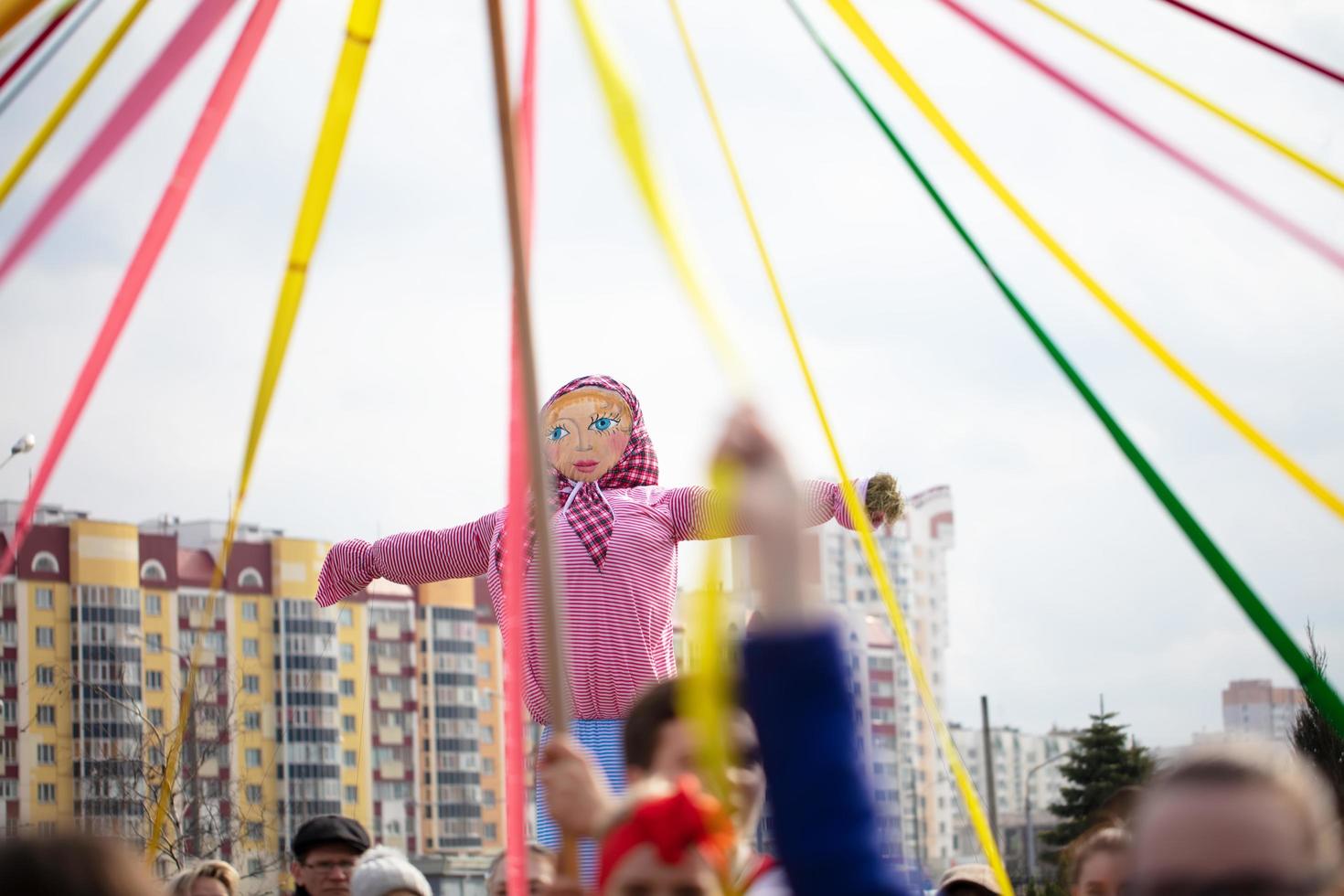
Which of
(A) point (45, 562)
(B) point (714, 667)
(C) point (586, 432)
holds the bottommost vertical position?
(B) point (714, 667)

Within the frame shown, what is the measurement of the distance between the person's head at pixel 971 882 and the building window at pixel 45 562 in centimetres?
6905

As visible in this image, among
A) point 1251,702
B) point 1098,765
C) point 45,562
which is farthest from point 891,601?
point 1251,702

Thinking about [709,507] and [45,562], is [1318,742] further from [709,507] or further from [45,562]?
[45,562]

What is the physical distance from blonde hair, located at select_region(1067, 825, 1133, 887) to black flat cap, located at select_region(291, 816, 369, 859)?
6.84 feet

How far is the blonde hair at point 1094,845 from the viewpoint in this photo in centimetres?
A: 417

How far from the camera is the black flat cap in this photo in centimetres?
538

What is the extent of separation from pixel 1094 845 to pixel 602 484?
7.59 feet

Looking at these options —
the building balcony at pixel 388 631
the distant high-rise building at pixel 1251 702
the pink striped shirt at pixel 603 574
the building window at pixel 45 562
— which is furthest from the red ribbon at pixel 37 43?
the distant high-rise building at pixel 1251 702

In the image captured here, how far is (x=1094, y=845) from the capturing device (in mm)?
4238

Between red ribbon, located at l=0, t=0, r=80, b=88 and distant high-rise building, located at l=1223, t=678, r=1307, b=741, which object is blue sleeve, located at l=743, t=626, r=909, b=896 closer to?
red ribbon, located at l=0, t=0, r=80, b=88

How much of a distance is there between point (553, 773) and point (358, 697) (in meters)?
80.0

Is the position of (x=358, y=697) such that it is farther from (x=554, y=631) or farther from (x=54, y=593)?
(x=554, y=631)

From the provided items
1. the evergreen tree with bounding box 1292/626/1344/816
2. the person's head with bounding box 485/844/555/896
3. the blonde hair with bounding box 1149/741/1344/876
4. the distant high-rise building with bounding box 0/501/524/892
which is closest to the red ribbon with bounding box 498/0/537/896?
the person's head with bounding box 485/844/555/896

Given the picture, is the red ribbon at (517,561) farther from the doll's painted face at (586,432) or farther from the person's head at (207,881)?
the doll's painted face at (586,432)
